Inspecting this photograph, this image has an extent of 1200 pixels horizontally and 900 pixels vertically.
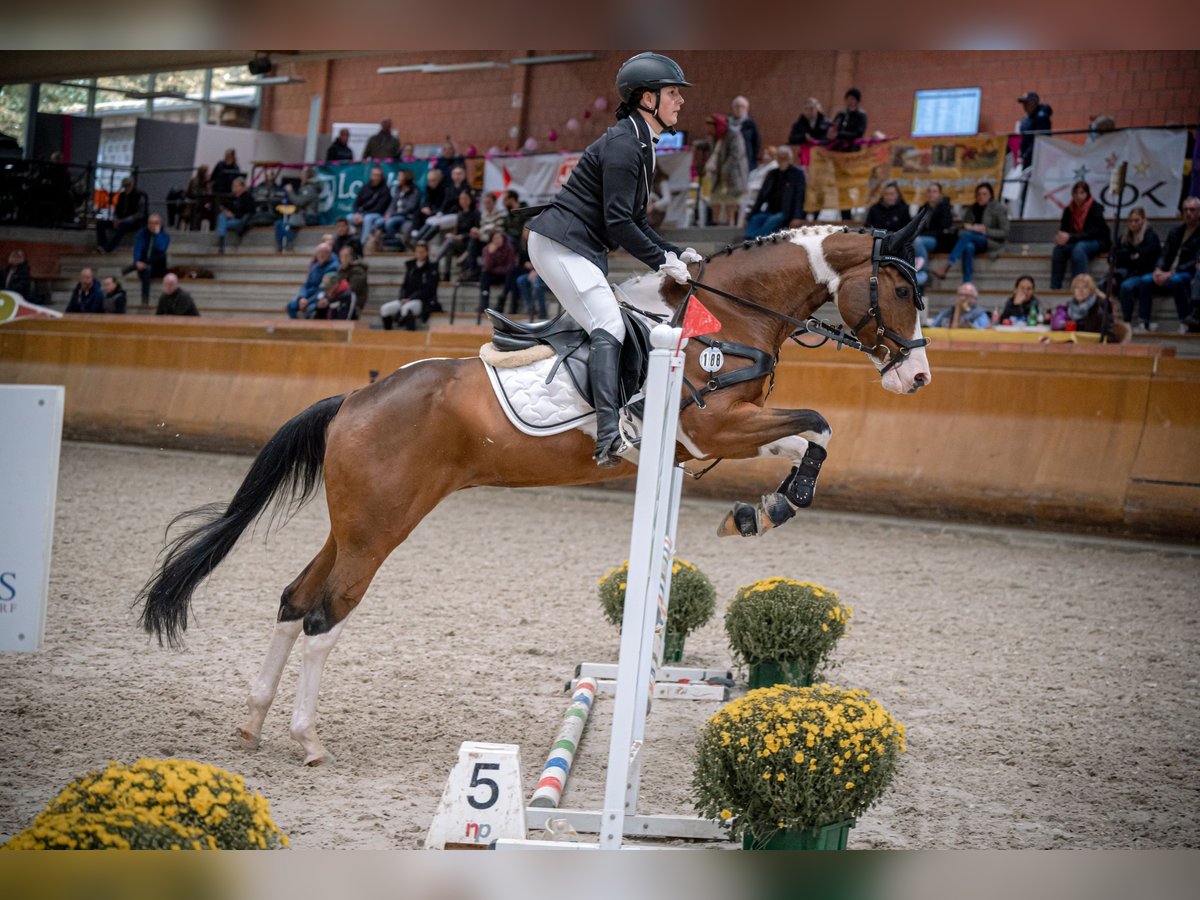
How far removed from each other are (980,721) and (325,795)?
9.27 ft

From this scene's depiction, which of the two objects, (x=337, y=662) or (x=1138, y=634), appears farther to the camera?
(x=1138, y=634)

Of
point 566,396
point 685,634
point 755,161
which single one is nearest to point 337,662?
point 685,634

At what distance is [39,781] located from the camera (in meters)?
3.67

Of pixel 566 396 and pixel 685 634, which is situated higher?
pixel 566 396

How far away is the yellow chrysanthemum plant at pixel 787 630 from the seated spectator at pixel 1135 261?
733 centimetres

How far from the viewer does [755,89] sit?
60.1ft

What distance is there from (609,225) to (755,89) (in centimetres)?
1530

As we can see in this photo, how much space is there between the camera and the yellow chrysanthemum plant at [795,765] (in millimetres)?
3039

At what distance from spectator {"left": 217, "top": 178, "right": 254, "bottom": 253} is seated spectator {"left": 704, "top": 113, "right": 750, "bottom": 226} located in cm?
883

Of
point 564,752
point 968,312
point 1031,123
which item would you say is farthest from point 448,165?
point 564,752

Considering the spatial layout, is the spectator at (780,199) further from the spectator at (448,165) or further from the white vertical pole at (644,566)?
the white vertical pole at (644,566)

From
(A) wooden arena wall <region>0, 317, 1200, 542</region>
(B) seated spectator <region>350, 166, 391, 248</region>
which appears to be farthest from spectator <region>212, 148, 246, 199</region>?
(A) wooden arena wall <region>0, 317, 1200, 542</region>
